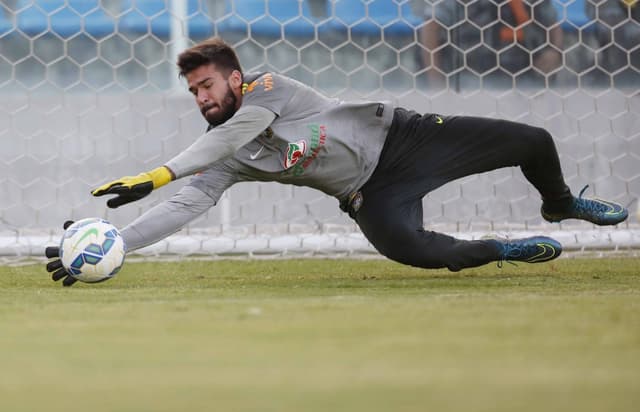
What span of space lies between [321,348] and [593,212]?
2.18 metres

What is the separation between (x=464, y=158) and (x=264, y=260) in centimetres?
127

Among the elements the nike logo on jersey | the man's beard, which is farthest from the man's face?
the nike logo on jersey

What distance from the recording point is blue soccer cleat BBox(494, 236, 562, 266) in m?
3.72

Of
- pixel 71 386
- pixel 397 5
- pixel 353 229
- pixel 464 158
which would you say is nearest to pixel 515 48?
pixel 397 5

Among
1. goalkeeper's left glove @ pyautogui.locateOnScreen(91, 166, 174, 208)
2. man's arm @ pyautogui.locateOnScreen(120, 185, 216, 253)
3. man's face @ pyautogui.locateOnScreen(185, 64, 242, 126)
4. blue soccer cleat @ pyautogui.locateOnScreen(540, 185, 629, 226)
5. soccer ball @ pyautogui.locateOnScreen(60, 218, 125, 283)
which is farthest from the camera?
blue soccer cleat @ pyautogui.locateOnScreen(540, 185, 629, 226)

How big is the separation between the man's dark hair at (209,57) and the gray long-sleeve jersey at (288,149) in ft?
0.28

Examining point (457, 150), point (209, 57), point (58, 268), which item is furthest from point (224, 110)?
point (457, 150)

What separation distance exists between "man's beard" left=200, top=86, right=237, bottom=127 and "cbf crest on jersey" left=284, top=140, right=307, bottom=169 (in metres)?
0.21

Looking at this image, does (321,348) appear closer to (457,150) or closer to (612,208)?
(457,150)

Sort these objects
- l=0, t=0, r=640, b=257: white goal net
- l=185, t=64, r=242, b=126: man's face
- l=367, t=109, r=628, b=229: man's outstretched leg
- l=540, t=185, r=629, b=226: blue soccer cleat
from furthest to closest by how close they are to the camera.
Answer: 1. l=0, t=0, r=640, b=257: white goal net
2. l=540, t=185, r=629, b=226: blue soccer cleat
3. l=367, t=109, r=628, b=229: man's outstretched leg
4. l=185, t=64, r=242, b=126: man's face

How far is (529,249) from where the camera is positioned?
3.74 m

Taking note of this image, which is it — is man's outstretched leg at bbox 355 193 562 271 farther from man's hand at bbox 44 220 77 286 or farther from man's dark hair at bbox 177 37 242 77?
man's hand at bbox 44 220 77 286

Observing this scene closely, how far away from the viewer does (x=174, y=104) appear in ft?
16.6

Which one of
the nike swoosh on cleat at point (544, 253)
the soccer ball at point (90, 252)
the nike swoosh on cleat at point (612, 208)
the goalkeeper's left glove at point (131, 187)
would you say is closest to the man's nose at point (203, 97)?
the goalkeeper's left glove at point (131, 187)
